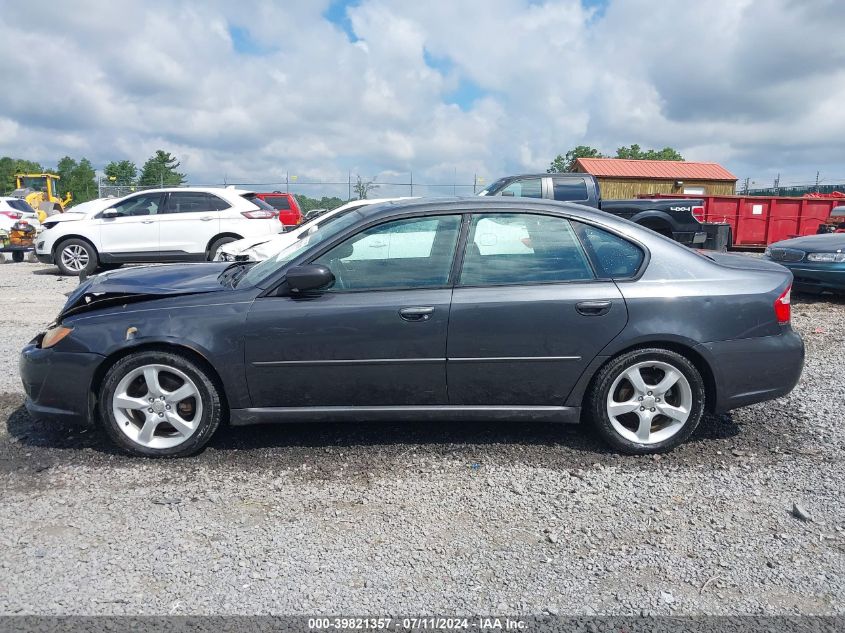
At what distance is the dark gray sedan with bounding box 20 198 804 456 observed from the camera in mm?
3609

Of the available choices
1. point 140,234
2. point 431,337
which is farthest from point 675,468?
point 140,234

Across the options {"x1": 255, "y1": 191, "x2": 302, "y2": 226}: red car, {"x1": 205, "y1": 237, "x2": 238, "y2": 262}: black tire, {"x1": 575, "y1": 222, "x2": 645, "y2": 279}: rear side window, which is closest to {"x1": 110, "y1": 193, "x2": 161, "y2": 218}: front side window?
{"x1": 205, "y1": 237, "x2": 238, "y2": 262}: black tire

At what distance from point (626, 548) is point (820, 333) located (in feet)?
18.4

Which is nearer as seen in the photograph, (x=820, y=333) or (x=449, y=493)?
(x=449, y=493)

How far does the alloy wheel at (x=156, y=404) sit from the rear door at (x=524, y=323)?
5.02 ft

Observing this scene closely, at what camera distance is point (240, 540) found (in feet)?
9.56

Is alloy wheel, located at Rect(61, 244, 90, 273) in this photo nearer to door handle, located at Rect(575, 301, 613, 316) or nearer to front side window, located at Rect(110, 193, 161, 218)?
front side window, located at Rect(110, 193, 161, 218)

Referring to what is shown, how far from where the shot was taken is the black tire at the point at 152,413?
143 inches

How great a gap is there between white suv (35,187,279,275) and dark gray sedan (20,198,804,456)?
838 centimetres

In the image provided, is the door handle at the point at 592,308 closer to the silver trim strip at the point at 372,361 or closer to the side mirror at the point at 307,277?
the silver trim strip at the point at 372,361

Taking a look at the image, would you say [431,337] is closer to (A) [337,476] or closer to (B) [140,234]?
(A) [337,476]

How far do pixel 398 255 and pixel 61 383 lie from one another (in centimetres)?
208

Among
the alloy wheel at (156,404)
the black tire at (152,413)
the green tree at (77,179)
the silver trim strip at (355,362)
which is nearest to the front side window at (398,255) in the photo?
the silver trim strip at (355,362)

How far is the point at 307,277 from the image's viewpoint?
357 centimetres
